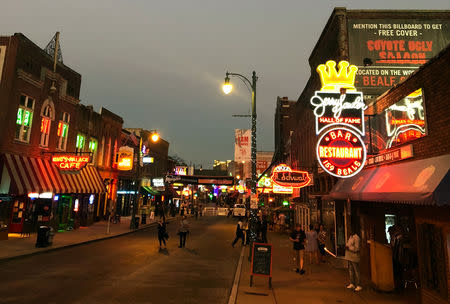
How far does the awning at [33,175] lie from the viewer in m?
17.2

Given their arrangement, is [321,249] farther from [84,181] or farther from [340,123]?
[84,181]

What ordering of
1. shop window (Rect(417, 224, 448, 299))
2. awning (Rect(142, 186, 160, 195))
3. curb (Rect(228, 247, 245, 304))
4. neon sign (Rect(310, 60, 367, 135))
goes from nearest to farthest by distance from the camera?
shop window (Rect(417, 224, 448, 299)) < curb (Rect(228, 247, 245, 304)) < neon sign (Rect(310, 60, 367, 135)) < awning (Rect(142, 186, 160, 195))

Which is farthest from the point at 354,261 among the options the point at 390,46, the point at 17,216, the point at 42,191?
the point at 17,216

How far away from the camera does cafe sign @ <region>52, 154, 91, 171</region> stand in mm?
18812

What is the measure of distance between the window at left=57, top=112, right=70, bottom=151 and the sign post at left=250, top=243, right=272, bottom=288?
61.8 feet

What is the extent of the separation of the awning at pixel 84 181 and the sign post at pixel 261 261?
14480mm

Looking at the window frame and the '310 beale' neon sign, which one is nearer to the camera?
the '310 beale' neon sign

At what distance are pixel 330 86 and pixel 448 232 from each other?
7.52 metres

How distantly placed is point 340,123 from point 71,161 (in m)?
16.1

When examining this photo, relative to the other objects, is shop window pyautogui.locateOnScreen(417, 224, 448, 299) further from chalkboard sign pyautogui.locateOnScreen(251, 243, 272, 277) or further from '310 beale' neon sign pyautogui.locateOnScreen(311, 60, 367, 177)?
chalkboard sign pyautogui.locateOnScreen(251, 243, 272, 277)

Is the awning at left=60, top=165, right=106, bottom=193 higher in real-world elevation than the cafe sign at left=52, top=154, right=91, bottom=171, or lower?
lower

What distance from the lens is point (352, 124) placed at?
1130cm

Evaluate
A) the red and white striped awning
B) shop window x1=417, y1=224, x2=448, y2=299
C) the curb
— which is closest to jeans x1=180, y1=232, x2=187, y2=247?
the curb

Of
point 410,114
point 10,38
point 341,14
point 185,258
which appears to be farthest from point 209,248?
point 10,38
